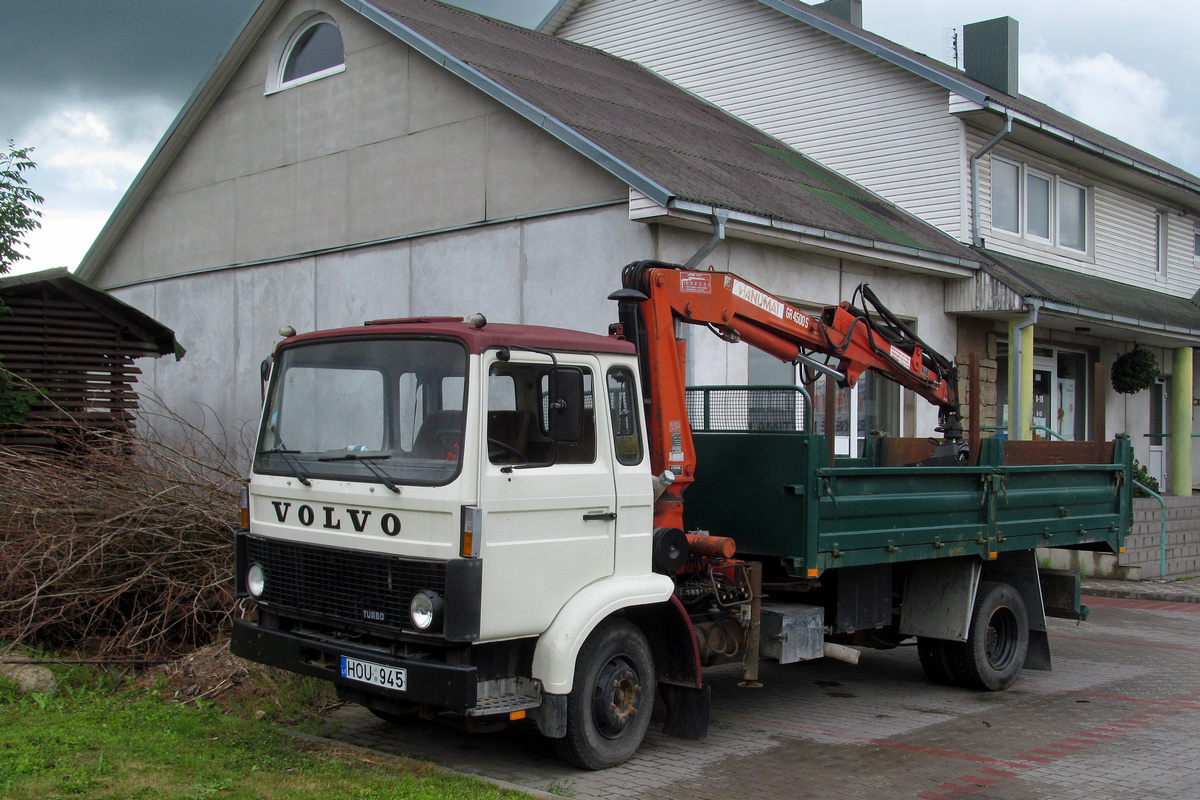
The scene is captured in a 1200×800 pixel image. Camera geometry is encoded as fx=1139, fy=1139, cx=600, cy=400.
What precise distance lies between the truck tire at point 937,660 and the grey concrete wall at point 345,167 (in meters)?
5.25

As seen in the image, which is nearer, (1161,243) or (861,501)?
(861,501)

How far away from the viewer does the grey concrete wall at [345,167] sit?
12414 millimetres

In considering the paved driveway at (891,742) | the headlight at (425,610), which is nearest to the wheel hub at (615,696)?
the paved driveway at (891,742)

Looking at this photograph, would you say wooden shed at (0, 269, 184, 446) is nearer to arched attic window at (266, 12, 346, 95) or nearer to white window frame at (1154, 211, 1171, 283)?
arched attic window at (266, 12, 346, 95)

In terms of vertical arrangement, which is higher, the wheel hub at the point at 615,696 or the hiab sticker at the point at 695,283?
the hiab sticker at the point at 695,283

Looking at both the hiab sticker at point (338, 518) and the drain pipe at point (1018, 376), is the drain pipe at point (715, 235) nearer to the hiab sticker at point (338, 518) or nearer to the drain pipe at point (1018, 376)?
the hiab sticker at point (338, 518)

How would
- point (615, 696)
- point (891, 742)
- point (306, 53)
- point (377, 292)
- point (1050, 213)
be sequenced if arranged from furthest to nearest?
1. point (1050, 213)
2. point (306, 53)
3. point (377, 292)
4. point (891, 742)
5. point (615, 696)

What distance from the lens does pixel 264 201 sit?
15.4 meters

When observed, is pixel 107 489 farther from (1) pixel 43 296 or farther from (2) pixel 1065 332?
(2) pixel 1065 332

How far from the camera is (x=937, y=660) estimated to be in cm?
837

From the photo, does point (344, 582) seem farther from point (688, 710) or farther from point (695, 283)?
point (695, 283)

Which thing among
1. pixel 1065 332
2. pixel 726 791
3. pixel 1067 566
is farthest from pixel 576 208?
pixel 1065 332

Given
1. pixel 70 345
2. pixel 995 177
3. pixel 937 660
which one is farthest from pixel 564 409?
pixel 995 177

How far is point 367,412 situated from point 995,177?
13.6 m
